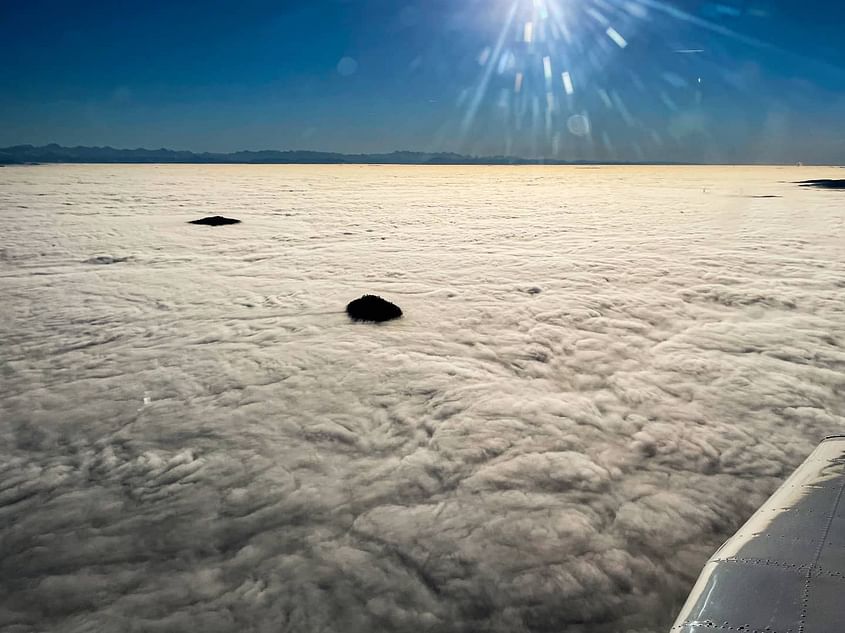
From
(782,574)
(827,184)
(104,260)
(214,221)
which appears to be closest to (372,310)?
(782,574)

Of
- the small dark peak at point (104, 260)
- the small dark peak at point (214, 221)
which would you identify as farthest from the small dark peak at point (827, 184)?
the small dark peak at point (104, 260)

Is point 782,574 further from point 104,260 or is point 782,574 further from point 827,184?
point 827,184

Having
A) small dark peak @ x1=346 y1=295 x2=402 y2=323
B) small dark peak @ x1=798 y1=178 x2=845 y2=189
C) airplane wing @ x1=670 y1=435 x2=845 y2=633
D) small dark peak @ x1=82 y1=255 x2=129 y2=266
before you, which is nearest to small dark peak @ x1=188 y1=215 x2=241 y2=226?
small dark peak @ x1=82 y1=255 x2=129 y2=266

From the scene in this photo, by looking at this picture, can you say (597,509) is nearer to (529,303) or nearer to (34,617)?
(34,617)

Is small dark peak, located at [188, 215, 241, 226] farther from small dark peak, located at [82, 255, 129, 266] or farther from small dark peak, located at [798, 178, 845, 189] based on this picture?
small dark peak, located at [798, 178, 845, 189]

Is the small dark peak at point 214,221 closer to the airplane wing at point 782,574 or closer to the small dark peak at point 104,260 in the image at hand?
the small dark peak at point 104,260
